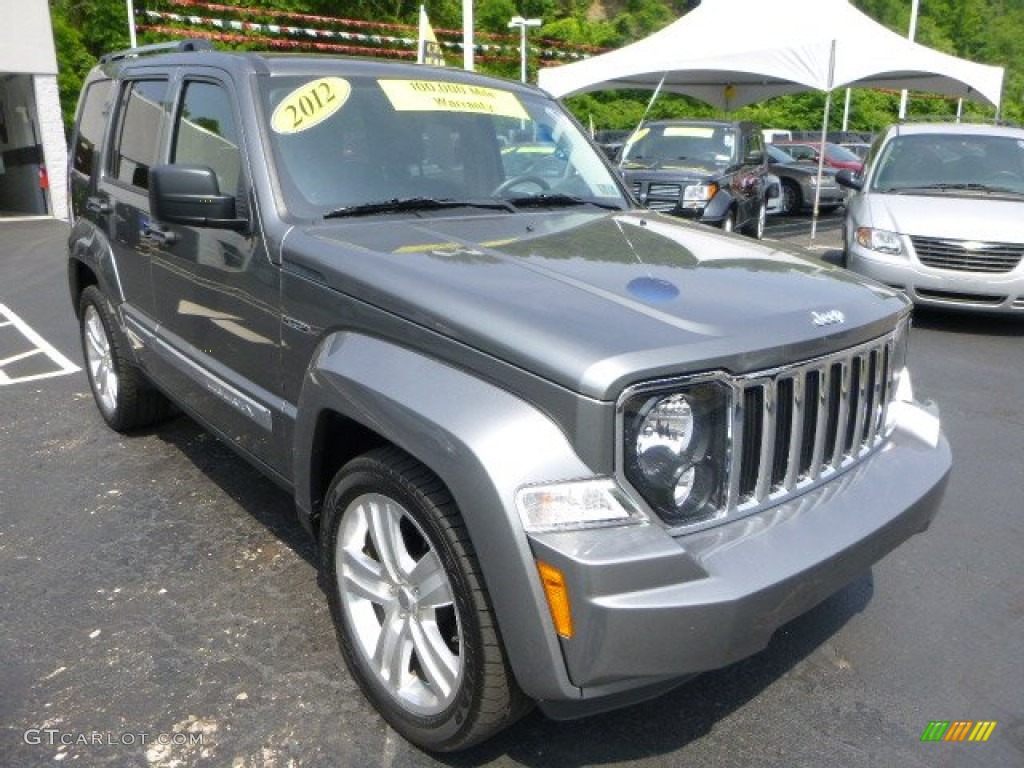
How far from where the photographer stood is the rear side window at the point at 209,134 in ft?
10.6

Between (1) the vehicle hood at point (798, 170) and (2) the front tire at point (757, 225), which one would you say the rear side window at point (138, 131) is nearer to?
(2) the front tire at point (757, 225)

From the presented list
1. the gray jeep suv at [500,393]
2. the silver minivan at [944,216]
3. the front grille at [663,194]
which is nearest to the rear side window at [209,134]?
the gray jeep suv at [500,393]

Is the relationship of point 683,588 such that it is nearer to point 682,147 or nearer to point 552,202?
point 552,202

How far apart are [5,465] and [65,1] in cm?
2699

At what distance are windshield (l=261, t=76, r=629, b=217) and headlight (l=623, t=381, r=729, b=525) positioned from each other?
56.4 inches

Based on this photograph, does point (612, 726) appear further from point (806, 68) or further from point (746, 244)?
point (806, 68)

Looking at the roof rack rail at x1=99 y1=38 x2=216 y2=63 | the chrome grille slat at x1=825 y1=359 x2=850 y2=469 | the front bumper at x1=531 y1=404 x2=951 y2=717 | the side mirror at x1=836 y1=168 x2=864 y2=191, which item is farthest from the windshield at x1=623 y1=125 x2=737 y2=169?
the front bumper at x1=531 y1=404 x2=951 y2=717

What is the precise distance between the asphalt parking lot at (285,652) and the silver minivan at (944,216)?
9.90 feet

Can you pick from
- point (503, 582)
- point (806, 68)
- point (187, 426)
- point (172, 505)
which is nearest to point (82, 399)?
point (187, 426)

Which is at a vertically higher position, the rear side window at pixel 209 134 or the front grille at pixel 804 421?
the rear side window at pixel 209 134

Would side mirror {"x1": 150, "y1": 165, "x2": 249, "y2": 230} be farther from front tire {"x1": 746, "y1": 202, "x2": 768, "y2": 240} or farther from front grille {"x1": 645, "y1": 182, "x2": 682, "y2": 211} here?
front tire {"x1": 746, "y1": 202, "x2": 768, "y2": 240}

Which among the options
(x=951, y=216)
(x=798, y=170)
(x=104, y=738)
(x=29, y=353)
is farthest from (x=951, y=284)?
(x=798, y=170)

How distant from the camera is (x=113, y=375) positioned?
4.83 metres

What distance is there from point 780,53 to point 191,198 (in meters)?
10.9
